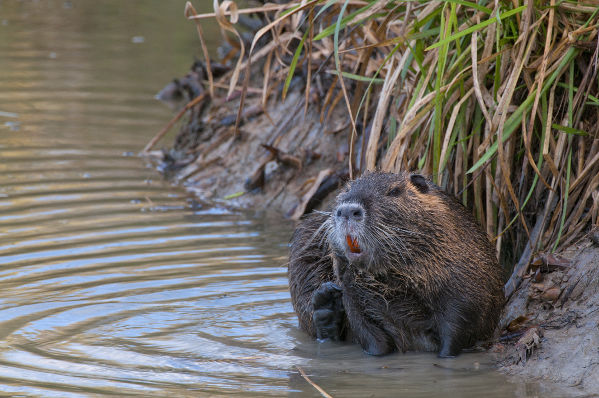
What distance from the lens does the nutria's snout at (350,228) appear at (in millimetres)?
3438

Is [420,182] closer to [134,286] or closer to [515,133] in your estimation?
[515,133]

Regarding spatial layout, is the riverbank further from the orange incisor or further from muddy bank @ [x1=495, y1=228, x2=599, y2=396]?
the orange incisor

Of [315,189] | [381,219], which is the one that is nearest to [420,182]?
[381,219]

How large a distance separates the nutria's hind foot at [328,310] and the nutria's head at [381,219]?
33 cm

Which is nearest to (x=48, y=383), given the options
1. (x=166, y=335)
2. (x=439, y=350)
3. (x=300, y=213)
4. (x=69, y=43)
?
(x=166, y=335)

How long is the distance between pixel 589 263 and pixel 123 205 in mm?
3247

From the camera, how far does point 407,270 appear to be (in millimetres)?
3588

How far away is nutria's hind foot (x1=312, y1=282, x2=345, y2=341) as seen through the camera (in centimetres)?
387

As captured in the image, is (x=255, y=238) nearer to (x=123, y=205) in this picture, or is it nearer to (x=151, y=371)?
(x=123, y=205)

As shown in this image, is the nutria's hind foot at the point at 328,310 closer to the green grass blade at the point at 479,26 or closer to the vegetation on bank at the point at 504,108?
the vegetation on bank at the point at 504,108

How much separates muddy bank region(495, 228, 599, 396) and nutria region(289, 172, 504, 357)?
16 cm

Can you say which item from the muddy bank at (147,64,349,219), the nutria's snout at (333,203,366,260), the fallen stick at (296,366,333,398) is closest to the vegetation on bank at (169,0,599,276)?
the nutria's snout at (333,203,366,260)

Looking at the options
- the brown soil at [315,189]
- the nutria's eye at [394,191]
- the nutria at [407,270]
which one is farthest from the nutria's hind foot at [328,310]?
the brown soil at [315,189]

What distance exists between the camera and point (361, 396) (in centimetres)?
322
